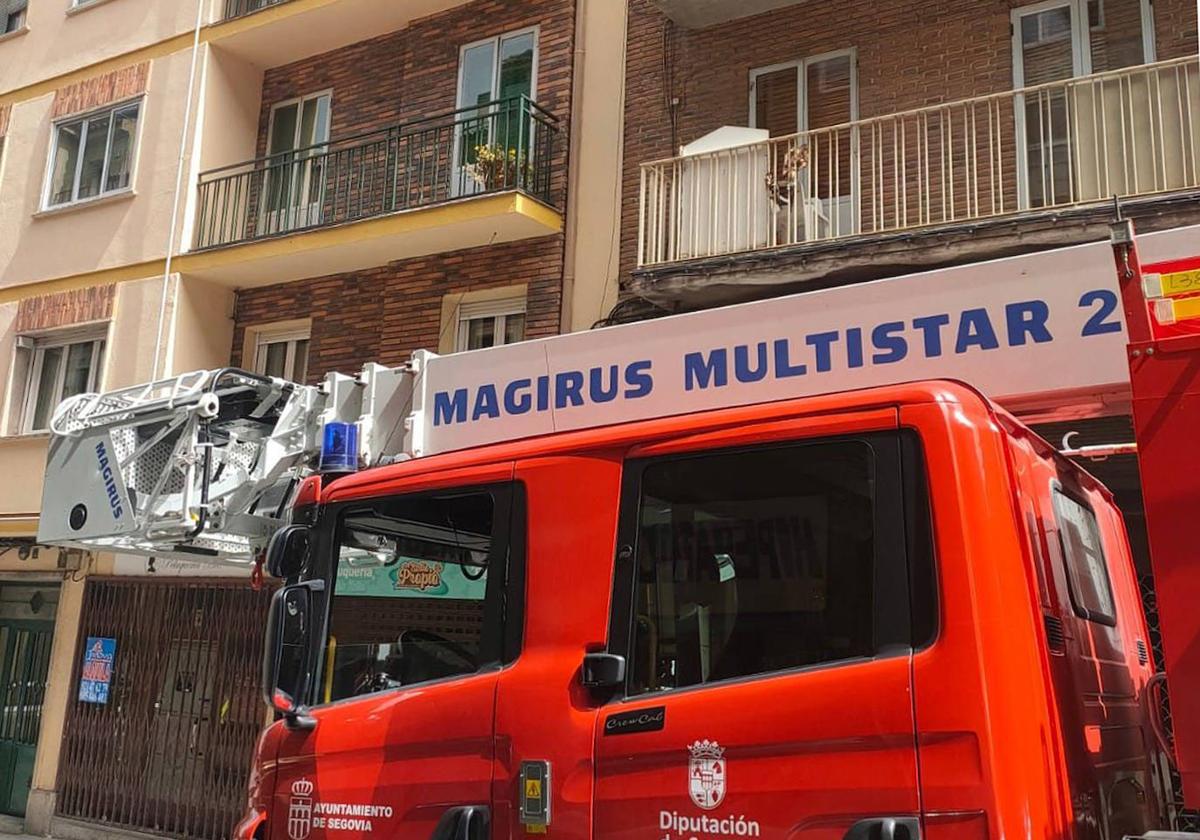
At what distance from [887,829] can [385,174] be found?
10.7 metres

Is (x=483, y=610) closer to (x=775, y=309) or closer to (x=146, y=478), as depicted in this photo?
(x=775, y=309)

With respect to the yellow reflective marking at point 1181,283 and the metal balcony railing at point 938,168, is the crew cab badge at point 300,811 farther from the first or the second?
the metal balcony railing at point 938,168

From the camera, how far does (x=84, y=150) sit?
1451cm

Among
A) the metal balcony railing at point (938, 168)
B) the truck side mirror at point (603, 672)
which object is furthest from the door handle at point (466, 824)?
the metal balcony railing at point (938, 168)

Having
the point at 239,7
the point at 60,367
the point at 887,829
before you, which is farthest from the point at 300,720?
the point at 239,7

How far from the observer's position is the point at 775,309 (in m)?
4.02

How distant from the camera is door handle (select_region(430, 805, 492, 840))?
3.36 m

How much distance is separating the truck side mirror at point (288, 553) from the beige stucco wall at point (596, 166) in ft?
22.3

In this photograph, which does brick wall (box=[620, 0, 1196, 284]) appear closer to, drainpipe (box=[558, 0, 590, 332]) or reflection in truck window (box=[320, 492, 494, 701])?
drainpipe (box=[558, 0, 590, 332])

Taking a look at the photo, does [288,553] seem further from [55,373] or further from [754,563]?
[55,373]

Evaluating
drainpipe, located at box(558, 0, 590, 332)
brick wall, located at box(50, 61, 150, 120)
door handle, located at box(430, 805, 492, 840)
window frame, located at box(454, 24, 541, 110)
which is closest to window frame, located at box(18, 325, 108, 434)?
brick wall, located at box(50, 61, 150, 120)

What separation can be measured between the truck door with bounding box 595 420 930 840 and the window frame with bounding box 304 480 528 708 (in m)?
0.39

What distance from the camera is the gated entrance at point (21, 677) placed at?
1320cm

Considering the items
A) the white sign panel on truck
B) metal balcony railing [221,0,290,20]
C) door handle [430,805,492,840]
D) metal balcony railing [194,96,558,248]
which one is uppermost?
metal balcony railing [221,0,290,20]
